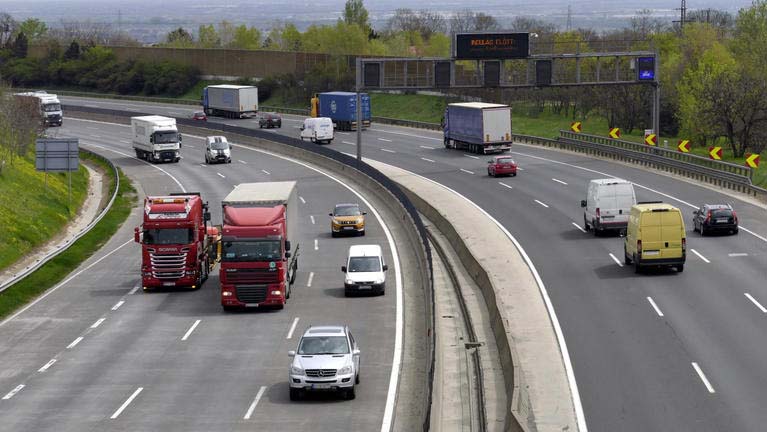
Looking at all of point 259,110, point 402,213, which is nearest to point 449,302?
point 402,213

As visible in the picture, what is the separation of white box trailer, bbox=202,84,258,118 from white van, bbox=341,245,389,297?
87.7 m

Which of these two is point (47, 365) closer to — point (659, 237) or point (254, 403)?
point (254, 403)

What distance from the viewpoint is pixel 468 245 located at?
52250mm

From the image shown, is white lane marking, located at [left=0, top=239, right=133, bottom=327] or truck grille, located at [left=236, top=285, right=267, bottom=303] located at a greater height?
truck grille, located at [left=236, top=285, right=267, bottom=303]

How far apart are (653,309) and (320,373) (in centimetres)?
1358

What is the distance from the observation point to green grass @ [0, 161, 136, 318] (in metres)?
47.2

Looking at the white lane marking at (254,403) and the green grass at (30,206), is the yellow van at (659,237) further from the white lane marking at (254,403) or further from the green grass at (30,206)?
the green grass at (30,206)

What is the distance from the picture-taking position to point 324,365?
1210 inches

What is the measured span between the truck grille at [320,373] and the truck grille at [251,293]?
12172mm

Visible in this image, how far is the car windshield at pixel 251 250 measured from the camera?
42.1m

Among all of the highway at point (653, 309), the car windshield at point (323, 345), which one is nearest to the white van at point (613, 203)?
the highway at point (653, 309)

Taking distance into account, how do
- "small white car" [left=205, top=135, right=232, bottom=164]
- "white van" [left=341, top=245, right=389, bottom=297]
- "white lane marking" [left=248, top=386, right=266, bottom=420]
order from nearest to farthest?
"white lane marking" [left=248, top=386, right=266, bottom=420], "white van" [left=341, top=245, right=389, bottom=297], "small white car" [left=205, top=135, right=232, bottom=164]

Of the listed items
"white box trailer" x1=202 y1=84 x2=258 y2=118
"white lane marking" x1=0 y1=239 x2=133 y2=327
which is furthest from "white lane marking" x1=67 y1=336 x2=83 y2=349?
"white box trailer" x1=202 y1=84 x2=258 y2=118

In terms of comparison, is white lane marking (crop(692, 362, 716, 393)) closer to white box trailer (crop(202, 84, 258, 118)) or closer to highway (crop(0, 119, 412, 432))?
highway (crop(0, 119, 412, 432))
